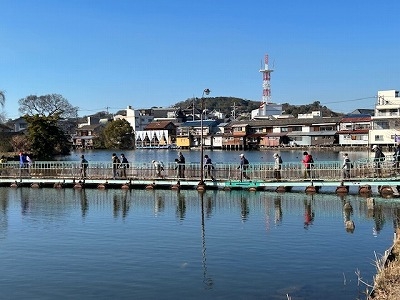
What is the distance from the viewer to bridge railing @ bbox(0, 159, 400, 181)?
26.6 m

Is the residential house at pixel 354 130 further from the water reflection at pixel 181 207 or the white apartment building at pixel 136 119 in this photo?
the water reflection at pixel 181 207

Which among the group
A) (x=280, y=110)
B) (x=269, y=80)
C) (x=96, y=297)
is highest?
(x=269, y=80)

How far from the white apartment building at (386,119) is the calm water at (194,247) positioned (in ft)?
181

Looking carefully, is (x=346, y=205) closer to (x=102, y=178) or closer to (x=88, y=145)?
(x=102, y=178)

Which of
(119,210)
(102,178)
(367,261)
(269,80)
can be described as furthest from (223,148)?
(367,261)

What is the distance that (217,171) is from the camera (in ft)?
98.9

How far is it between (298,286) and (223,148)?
317ft

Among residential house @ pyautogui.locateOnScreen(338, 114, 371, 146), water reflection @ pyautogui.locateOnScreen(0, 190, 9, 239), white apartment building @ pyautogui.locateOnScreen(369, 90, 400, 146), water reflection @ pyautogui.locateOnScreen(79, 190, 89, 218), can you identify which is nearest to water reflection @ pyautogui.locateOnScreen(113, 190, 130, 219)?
water reflection @ pyautogui.locateOnScreen(79, 190, 89, 218)

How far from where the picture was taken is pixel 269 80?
133 metres

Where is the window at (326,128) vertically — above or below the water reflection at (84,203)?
above

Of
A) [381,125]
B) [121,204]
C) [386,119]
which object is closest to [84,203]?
[121,204]

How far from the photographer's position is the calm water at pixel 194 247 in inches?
482

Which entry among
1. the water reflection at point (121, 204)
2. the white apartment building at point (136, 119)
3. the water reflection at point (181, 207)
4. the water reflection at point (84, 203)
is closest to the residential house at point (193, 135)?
the white apartment building at point (136, 119)

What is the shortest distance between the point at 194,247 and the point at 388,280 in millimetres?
7270
